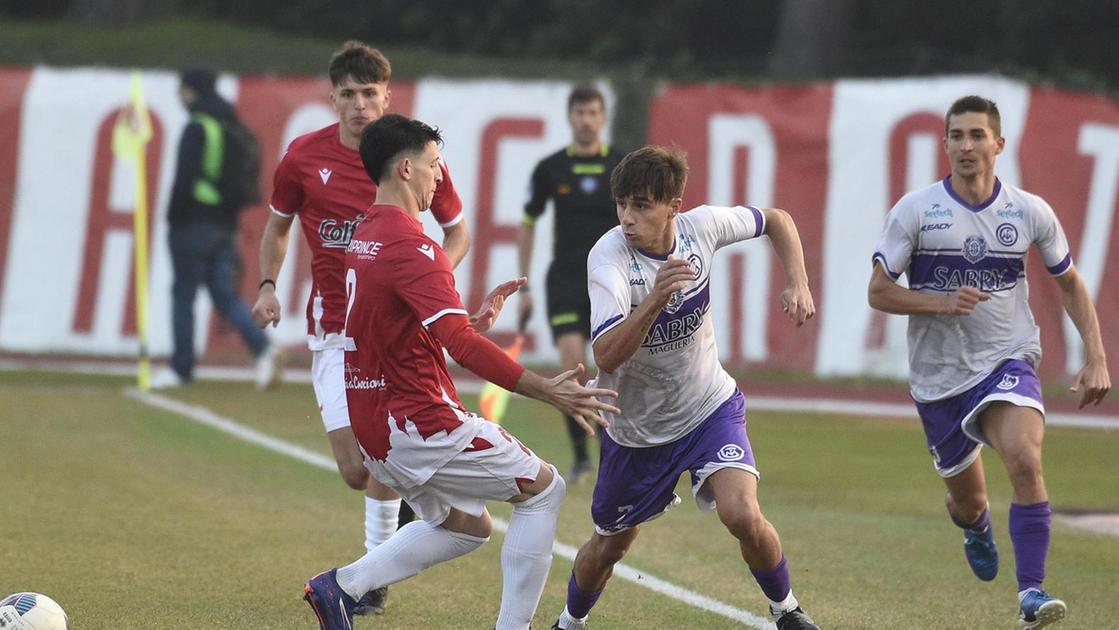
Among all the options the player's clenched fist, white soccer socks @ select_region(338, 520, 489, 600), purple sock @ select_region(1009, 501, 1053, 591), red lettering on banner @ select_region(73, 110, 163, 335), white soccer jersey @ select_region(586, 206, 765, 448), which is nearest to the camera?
the player's clenched fist

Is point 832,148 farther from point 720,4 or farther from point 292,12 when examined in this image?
point 292,12

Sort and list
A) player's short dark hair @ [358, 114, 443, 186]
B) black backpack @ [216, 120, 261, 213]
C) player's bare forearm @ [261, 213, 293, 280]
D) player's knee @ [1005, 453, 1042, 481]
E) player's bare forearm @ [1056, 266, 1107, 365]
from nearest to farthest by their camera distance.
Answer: player's short dark hair @ [358, 114, 443, 186] < player's knee @ [1005, 453, 1042, 481] < player's bare forearm @ [1056, 266, 1107, 365] < player's bare forearm @ [261, 213, 293, 280] < black backpack @ [216, 120, 261, 213]

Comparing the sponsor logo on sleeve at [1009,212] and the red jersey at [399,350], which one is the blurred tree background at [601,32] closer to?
the sponsor logo on sleeve at [1009,212]

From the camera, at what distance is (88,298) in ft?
56.0

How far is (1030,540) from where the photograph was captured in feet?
22.6

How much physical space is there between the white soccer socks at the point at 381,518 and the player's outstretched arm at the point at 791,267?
193 centimetres

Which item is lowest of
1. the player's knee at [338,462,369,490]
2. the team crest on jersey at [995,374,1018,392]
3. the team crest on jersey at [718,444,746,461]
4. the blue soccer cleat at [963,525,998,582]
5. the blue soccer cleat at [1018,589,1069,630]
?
the blue soccer cleat at [963,525,998,582]

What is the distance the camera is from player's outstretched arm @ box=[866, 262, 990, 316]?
23.5 ft

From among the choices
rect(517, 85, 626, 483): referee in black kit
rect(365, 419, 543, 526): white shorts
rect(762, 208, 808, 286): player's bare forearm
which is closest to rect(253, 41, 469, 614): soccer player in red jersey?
rect(365, 419, 543, 526): white shorts

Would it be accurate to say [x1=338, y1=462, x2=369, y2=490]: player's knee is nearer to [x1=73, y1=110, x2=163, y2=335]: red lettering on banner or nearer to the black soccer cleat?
the black soccer cleat

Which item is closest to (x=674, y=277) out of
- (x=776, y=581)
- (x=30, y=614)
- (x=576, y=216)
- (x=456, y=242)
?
(x=776, y=581)

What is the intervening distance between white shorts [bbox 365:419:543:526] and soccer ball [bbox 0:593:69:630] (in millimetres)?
1283

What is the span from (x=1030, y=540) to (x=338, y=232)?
3.27 metres

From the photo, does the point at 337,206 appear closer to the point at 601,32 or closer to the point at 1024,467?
the point at 1024,467
